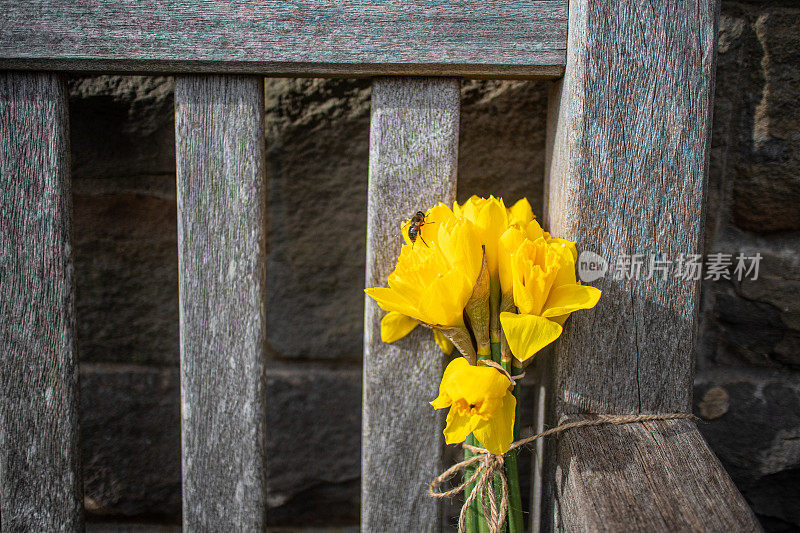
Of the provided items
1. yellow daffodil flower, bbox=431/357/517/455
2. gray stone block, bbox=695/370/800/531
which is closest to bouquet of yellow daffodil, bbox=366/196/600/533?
yellow daffodil flower, bbox=431/357/517/455

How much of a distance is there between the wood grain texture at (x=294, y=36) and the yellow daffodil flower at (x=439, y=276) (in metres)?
0.25

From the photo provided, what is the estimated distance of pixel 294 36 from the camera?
0.71 meters

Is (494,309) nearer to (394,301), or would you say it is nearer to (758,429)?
(394,301)

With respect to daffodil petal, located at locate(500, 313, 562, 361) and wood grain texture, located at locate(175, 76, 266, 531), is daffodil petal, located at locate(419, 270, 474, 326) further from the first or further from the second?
wood grain texture, located at locate(175, 76, 266, 531)

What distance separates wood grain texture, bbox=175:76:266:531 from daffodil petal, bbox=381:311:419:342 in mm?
189

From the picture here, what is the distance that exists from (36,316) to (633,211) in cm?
89

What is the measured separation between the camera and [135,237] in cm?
97

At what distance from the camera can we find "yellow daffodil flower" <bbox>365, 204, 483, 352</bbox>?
62 centimetres

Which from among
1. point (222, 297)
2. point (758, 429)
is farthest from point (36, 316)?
point (758, 429)

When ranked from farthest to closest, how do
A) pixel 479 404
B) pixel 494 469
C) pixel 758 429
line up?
A: pixel 758 429, pixel 494 469, pixel 479 404

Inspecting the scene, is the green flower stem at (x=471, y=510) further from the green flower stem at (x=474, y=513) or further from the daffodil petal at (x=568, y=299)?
the daffodil petal at (x=568, y=299)

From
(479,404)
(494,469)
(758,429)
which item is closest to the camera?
(479,404)

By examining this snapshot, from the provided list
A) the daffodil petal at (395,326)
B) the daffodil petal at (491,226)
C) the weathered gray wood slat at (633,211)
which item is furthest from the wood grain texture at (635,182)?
the daffodil petal at (395,326)

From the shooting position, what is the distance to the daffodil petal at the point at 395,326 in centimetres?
74
